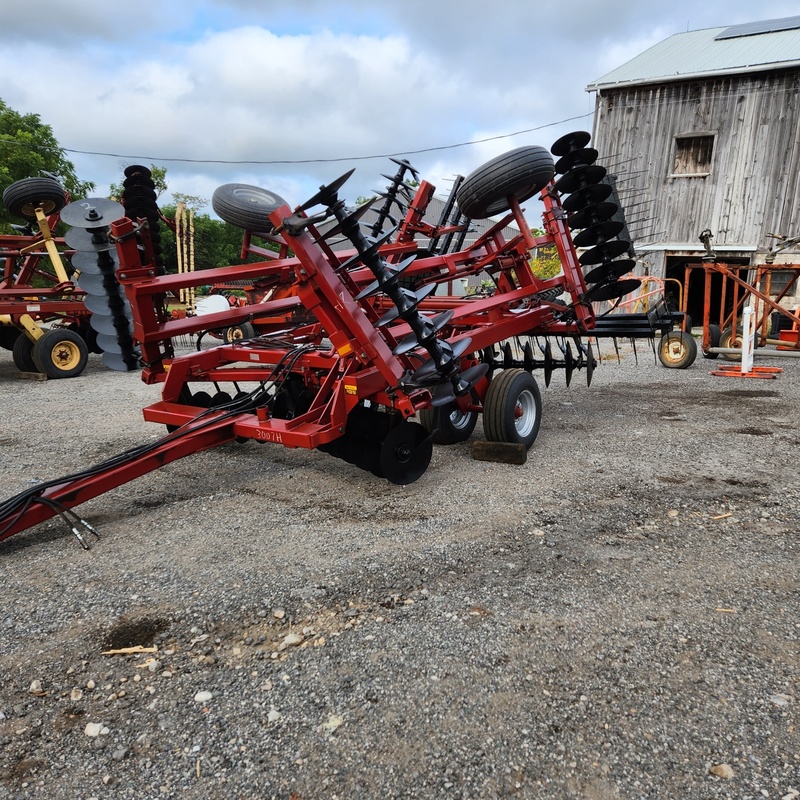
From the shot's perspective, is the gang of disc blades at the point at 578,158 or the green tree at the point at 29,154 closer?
the gang of disc blades at the point at 578,158

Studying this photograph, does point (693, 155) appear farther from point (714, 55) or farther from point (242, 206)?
point (242, 206)

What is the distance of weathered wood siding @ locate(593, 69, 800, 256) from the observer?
1438cm

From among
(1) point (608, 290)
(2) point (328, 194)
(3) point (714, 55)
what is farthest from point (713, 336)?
(2) point (328, 194)

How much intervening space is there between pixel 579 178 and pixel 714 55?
1330cm

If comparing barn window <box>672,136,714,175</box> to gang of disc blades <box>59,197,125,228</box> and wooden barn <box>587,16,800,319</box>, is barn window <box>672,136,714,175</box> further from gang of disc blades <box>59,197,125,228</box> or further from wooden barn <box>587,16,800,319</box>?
gang of disc blades <box>59,197,125,228</box>

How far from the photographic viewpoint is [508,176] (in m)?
5.33

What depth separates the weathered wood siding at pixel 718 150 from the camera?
1438cm

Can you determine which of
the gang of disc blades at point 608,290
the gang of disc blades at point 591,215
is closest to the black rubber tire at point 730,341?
the gang of disc blades at point 608,290

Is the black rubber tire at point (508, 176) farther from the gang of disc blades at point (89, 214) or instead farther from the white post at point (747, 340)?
the white post at point (747, 340)

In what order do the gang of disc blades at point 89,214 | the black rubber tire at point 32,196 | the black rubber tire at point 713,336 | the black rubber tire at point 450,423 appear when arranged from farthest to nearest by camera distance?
the black rubber tire at point 713,336 → the black rubber tire at point 32,196 → the black rubber tire at point 450,423 → the gang of disc blades at point 89,214

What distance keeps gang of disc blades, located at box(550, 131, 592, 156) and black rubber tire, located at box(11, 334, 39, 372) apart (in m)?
8.25

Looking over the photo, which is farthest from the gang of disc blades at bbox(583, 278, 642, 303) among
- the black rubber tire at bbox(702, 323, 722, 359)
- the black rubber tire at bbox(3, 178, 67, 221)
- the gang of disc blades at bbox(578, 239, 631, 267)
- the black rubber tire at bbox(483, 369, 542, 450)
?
the black rubber tire at bbox(3, 178, 67, 221)

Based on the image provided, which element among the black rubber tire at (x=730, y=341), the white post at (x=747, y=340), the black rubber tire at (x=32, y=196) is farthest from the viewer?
the black rubber tire at (x=730, y=341)

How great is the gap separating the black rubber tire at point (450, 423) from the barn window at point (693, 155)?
42.8ft
